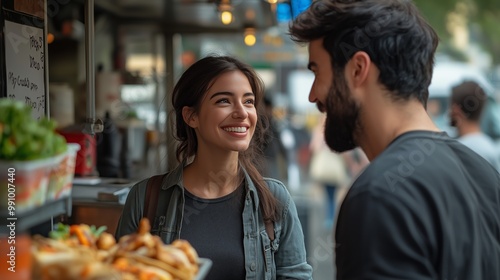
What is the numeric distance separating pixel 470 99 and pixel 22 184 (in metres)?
5.54

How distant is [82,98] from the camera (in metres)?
7.29

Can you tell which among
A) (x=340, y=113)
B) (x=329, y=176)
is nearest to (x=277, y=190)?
(x=340, y=113)

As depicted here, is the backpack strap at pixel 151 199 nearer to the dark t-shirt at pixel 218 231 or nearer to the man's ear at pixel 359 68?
the dark t-shirt at pixel 218 231

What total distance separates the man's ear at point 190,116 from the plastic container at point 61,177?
152 cm

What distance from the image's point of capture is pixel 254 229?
300 centimetres

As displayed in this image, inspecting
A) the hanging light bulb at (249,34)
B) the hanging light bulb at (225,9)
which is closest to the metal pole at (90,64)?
the hanging light bulb at (225,9)

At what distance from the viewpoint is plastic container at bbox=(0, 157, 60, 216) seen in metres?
1.51

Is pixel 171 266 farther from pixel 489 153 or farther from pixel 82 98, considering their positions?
pixel 82 98

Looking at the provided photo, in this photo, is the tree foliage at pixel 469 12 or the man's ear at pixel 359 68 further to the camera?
the tree foliage at pixel 469 12

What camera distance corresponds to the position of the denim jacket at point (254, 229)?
2.96 m

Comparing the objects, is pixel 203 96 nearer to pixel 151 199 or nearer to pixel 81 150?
pixel 151 199

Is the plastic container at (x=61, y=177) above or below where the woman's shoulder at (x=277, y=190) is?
above

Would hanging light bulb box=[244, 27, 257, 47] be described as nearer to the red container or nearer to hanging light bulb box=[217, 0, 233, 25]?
hanging light bulb box=[217, 0, 233, 25]

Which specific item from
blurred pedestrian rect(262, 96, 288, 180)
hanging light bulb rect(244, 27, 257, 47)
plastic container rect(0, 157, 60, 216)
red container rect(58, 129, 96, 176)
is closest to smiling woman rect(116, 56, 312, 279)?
plastic container rect(0, 157, 60, 216)
